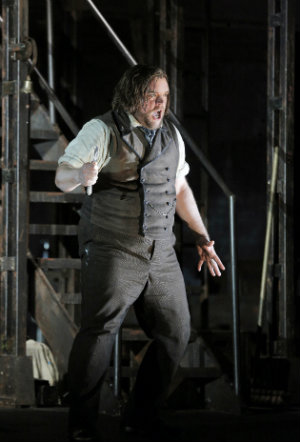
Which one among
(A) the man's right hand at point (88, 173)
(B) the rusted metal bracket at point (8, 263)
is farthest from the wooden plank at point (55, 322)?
(A) the man's right hand at point (88, 173)

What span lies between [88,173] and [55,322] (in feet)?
9.17

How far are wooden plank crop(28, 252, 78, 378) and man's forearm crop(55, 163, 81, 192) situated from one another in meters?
2.40

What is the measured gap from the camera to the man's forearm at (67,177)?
149 inches

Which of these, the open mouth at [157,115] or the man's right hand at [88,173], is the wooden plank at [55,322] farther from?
the man's right hand at [88,173]

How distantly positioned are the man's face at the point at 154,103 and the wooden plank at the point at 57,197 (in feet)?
7.01

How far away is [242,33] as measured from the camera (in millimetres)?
10828

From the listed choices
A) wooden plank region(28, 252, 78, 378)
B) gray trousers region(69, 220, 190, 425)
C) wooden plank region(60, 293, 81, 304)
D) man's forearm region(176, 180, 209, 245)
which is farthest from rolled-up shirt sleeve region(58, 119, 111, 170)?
wooden plank region(60, 293, 81, 304)

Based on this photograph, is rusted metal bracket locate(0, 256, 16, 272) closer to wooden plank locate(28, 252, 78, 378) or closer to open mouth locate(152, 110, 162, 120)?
wooden plank locate(28, 252, 78, 378)

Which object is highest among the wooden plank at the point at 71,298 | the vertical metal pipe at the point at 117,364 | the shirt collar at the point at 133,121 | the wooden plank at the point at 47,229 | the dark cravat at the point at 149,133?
the shirt collar at the point at 133,121

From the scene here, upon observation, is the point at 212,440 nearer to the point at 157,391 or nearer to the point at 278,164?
the point at 157,391

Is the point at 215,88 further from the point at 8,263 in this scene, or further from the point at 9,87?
the point at 8,263

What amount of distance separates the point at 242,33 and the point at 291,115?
175 inches

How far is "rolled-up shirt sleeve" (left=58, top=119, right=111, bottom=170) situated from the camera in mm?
3879

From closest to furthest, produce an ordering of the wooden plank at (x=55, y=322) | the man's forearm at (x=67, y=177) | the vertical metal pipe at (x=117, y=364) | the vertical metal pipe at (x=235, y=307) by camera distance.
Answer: the man's forearm at (x=67, y=177), the vertical metal pipe at (x=117, y=364), the vertical metal pipe at (x=235, y=307), the wooden plank at (x=55, y=322)
